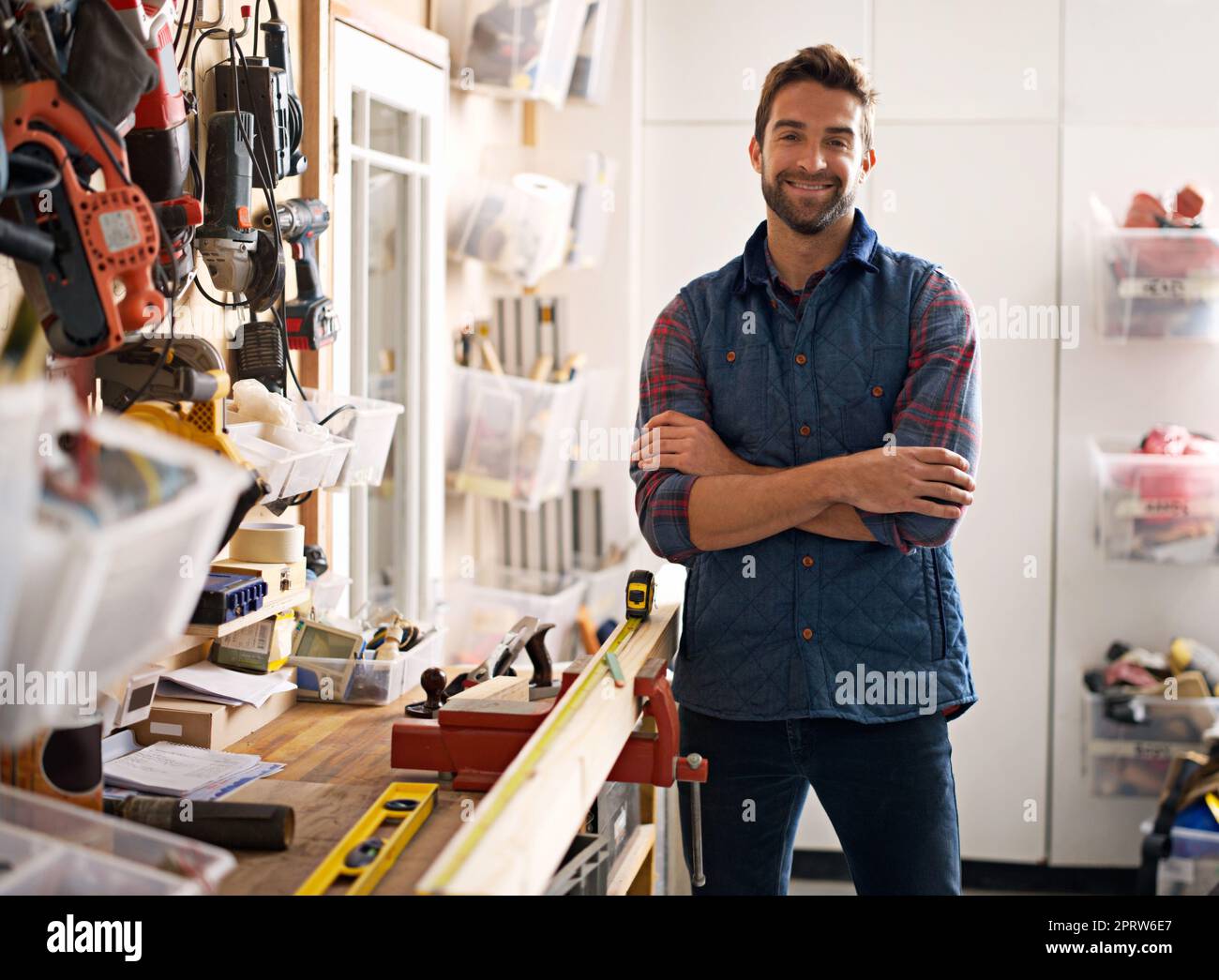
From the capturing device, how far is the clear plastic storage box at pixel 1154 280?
3.39 m

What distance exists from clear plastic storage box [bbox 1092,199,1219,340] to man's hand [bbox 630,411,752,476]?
80.4 inches

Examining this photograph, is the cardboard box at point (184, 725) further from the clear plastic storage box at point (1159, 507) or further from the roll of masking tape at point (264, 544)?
the clear plastic storage box at point (1159, 507)

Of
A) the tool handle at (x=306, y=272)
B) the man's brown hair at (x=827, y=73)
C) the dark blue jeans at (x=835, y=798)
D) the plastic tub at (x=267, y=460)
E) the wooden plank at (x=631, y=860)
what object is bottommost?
the wooden plank at (x=631, y=860)

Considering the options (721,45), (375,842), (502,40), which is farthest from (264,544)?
(721,45)

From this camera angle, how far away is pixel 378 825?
153 centimetres

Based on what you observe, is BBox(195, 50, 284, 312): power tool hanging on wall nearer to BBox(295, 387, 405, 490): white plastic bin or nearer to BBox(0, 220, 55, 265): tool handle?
BBox(295, 387, 405, 490): white plastic bin

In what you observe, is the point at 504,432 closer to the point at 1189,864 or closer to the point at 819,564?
the point at 819,564

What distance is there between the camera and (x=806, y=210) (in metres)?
1.86

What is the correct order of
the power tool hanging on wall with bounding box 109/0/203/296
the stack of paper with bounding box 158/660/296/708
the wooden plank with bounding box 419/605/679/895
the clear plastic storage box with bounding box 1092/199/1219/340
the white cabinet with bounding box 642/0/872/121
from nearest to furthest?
the wooden plank with bounding box 419/605/679/895 < the power tool hanging on wall with bounding box 109/0/203/296 < the stack of paper with bounding box 158/660/296/708 < the clear plastic storage box with bounding box 1092/199/1219/340 < the white cabinet with bounding box 642/0/872/121

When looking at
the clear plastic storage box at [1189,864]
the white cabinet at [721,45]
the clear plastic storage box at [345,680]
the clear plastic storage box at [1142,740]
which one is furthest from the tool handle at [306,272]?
the clear plastic storage box at [1142,740]

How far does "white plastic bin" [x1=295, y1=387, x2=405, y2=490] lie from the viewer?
221 centimetres

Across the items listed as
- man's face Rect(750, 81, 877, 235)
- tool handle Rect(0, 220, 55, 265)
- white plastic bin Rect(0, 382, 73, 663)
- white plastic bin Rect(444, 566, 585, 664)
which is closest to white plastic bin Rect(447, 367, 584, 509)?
white plastic bin Rect(444, 566, 585, 664)

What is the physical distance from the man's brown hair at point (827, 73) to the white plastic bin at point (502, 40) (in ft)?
4.99
